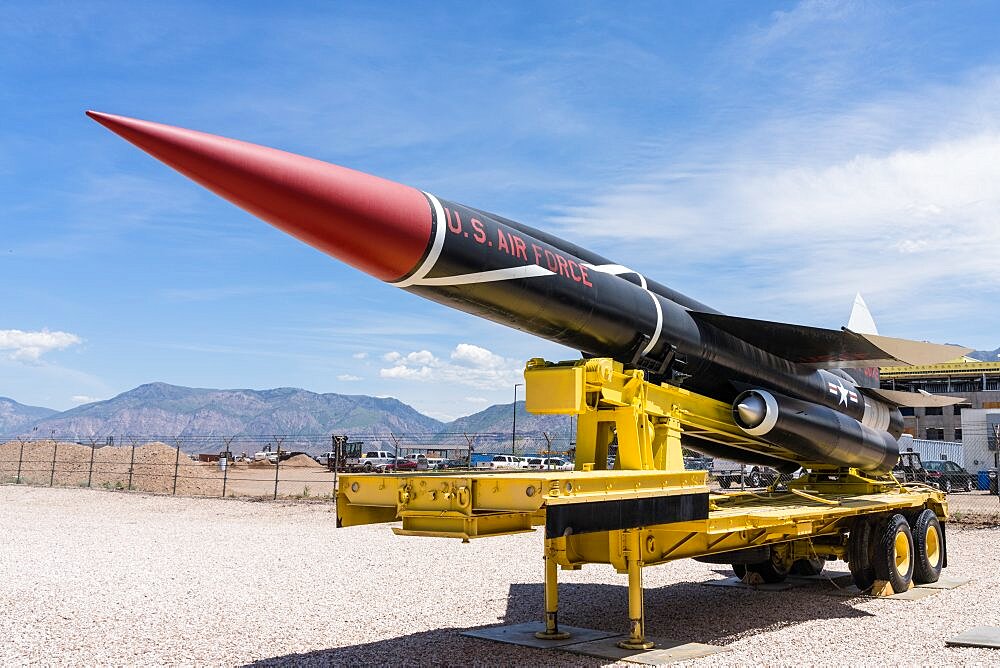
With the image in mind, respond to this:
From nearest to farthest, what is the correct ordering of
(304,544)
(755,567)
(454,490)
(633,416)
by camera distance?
1. (454,490)
2. (633,416)
3. (755,567)
4. (304,544)

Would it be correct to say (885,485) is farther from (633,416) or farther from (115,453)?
(115,453)

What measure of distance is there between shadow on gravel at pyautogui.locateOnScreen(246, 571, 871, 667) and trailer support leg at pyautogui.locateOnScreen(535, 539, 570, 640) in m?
0.42

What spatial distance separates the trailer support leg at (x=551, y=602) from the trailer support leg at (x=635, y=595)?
0.66m

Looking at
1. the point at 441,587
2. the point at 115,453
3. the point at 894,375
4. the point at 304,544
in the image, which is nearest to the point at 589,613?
the point at 441,587

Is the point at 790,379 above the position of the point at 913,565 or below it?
above

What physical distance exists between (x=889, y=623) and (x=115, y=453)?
3856 cm

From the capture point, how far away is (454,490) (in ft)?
18.6

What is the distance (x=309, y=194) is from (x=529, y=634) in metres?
4.35

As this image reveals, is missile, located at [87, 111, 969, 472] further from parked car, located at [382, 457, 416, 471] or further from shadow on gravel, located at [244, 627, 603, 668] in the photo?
parked car, located at [382, 457, 416, 471]

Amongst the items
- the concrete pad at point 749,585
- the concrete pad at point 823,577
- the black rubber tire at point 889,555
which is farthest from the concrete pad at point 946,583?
the concrete pad at point 749,585

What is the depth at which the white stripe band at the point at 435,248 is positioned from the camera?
5865mm

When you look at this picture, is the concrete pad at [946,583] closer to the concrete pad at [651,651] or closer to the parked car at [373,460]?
the concrete pad at [651,651]

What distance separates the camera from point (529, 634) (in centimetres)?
734

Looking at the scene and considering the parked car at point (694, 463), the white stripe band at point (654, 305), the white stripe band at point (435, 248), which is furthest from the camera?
the parked car at point (694, 463)
